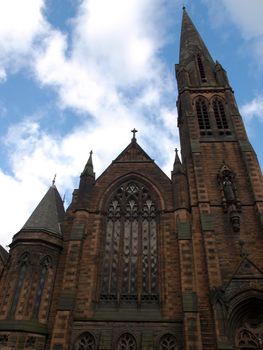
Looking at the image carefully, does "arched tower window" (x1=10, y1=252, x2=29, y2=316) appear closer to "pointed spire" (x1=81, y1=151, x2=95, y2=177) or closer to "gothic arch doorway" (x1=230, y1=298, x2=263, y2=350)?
"pointed spire" (x1=81, y1=151, x2=95, y2=177)

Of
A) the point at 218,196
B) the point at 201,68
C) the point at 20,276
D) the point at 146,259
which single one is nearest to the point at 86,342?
the point at 20,276

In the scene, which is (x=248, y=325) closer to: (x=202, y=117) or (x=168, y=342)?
(x=168, y=342)

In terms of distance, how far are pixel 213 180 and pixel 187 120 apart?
584 cm

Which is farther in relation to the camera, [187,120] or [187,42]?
[187,42]

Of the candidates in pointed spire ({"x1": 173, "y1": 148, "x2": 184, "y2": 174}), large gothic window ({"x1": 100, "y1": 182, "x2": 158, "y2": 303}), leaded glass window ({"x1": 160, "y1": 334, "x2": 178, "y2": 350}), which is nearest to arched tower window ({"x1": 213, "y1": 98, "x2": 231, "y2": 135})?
pointed spire ({"x1": 173, "y1": 148, "x2": 184, "y2": 174})

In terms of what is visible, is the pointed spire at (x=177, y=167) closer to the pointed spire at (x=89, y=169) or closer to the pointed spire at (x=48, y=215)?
the pointed spire at (x=89, y=169)

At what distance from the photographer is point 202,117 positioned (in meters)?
24.2

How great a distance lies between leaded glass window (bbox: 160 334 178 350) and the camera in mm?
14085

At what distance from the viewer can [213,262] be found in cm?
1550

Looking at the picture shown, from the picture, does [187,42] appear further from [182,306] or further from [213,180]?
[182,306]

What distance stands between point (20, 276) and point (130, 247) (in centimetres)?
583

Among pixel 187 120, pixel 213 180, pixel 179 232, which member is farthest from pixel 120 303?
pixel 187 120

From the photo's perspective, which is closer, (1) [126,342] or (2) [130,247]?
(1) [126,342]

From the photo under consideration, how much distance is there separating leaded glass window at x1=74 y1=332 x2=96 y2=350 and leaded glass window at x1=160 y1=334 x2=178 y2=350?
10.0 feet
